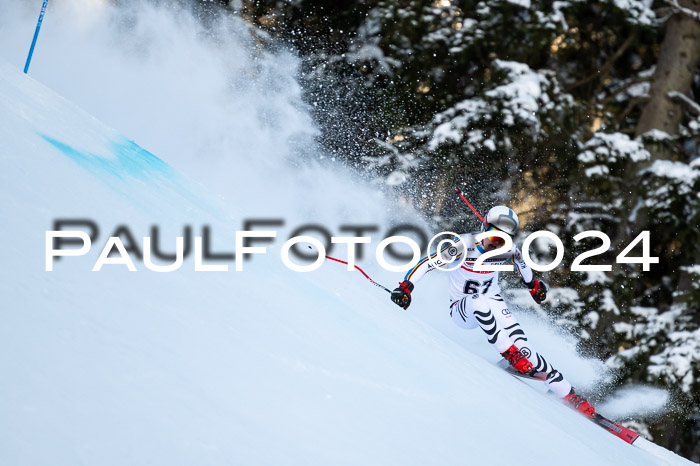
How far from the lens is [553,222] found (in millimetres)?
9477

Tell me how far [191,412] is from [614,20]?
982cm

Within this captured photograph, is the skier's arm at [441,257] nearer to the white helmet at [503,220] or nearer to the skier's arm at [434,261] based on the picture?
the skier's arm at [434,261]

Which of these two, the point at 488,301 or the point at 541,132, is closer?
the point at 488,301

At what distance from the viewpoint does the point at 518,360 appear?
5.11 m

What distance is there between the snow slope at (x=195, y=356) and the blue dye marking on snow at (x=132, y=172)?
23 millimetres

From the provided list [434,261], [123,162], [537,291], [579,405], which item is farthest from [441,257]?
[123,162]

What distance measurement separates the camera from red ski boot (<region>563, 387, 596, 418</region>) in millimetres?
5042

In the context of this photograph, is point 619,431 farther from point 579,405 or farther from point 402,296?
point 402,296

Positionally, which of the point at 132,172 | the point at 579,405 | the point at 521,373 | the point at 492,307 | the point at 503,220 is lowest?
the point at 579,405

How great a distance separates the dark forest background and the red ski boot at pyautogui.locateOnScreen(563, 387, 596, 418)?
12.4 ft

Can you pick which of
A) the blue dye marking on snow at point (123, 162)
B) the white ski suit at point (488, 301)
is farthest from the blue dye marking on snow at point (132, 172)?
the white ski suit at point (488, 301)

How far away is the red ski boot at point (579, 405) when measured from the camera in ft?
16.5

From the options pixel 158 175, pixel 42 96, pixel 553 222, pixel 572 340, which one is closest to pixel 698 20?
pixel 553 222

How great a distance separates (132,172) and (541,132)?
19.8 feet
